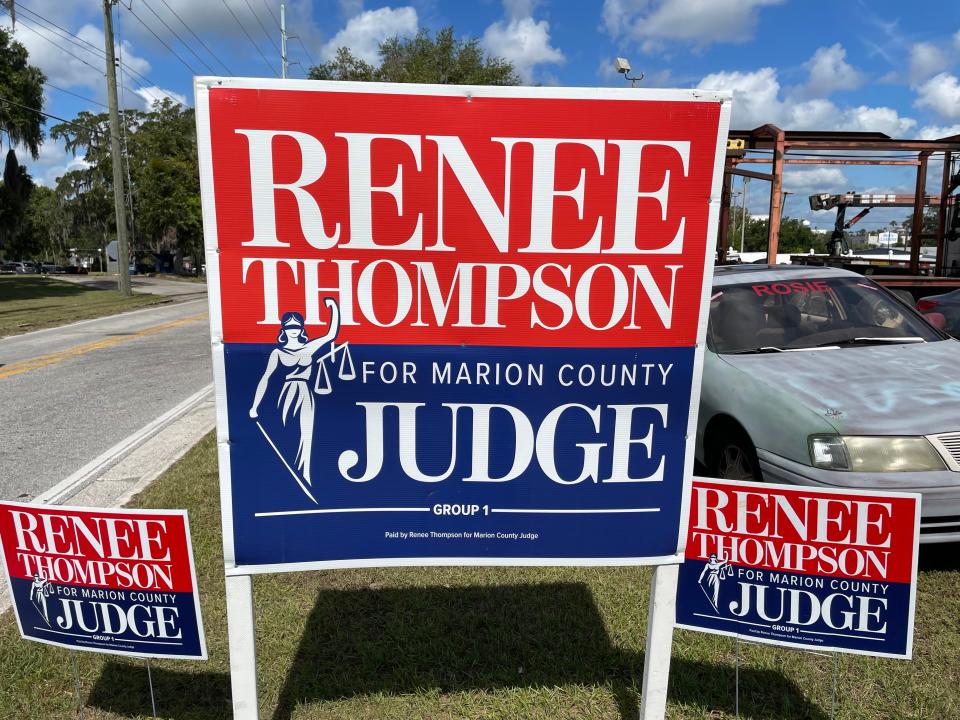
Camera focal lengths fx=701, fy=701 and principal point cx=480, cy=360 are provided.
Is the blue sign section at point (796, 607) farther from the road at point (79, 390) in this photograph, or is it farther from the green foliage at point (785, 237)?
the green foliage at point (785, 237)

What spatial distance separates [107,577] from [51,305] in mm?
26595

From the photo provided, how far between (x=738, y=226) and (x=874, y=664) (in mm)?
115752

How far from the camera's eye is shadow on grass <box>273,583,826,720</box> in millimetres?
2877

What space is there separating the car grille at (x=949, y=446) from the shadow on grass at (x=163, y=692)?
350cm

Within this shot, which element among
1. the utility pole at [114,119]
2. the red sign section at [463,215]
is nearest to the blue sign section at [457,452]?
the red sign section at [463,215]

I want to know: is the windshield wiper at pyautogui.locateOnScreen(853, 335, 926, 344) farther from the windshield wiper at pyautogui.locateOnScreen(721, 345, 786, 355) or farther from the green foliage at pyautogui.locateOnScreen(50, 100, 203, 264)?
the green foliage at pyautogui.locateOnScreen(50, 100, 203, 264)

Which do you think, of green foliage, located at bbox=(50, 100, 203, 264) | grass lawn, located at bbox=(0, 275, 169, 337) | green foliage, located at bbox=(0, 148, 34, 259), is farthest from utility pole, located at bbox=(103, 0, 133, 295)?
green foliage, located at bbox=(50, 100, 203, 264)

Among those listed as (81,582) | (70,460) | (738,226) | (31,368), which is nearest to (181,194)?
(31,368)

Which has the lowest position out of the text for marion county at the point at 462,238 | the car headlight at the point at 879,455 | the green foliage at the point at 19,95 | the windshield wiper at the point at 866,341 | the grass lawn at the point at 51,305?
the grass lawn at the point at 51,305

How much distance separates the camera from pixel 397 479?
7.52ft

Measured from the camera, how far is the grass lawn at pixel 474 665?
109 inches

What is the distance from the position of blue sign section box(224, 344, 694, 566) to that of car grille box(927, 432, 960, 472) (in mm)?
1982

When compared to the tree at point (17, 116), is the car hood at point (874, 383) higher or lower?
lower

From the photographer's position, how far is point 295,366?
2176mm
